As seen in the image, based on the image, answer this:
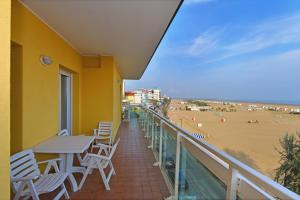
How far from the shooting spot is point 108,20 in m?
2.82

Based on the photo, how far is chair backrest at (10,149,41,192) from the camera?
2.05 metres

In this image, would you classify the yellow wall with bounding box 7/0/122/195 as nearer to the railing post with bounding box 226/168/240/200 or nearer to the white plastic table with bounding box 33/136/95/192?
the white plastic table with bounding box 33/136/95/192

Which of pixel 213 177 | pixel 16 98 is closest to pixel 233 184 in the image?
pixel 213 177

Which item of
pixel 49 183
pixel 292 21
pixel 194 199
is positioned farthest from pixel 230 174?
pixel 292 21

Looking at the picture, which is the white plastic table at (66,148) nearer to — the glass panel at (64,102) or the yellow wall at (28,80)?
the yellow wall at (28,80)

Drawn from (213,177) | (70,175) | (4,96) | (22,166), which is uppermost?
(4,96)

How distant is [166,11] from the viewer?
2.50 m

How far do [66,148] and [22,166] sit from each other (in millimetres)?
541

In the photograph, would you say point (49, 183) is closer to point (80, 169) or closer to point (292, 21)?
point (80, 169)

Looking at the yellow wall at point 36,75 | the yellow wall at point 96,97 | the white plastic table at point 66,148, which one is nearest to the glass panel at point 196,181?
the white plastic table at point 66,148

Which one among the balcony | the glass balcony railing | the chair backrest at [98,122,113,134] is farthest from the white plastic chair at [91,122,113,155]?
the glass balcony railing

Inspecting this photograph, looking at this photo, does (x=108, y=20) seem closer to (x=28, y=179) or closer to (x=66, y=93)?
(x=28, y=179)

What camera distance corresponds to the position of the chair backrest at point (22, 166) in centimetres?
205

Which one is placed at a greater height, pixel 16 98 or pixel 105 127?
pixel 16 98
